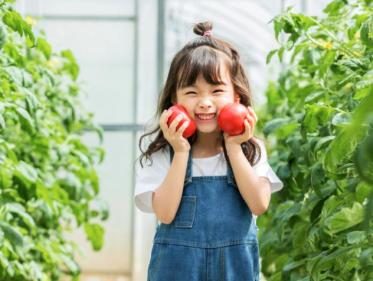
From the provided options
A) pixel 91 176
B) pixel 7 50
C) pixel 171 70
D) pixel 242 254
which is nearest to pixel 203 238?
pixel 242 254

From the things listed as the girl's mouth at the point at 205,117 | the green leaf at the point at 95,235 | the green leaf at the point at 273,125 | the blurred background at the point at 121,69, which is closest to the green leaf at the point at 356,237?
the girl's mouth at the point at 205,117

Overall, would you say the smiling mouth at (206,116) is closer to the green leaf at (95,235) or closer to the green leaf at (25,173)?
the green leaf at (25,173)

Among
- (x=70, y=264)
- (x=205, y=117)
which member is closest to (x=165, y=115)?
(x=205, y=117)

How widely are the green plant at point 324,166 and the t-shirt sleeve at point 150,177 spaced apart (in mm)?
461

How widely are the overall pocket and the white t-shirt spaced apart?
8 centimetres

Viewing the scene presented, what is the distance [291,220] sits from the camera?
3.50 meters

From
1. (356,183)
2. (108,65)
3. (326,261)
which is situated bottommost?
(326,261)

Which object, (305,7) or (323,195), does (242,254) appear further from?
(305,7)

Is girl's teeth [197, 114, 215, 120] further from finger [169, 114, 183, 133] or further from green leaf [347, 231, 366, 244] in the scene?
green leaf [347, 231, 366, 244]

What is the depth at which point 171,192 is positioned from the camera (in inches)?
104

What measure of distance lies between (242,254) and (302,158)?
984mm

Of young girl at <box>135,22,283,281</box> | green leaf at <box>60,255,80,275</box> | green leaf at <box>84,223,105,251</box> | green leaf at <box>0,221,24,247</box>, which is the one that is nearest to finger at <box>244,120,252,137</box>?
young girl at <box>135,22,283,281</box>

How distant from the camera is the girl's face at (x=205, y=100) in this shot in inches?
107

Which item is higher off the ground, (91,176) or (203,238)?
(91,176)
